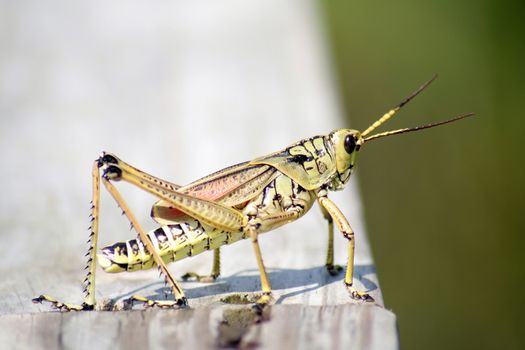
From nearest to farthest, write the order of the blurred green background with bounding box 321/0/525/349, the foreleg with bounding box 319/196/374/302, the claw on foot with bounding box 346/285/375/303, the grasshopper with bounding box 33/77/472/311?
1. the claw on foot with bounding box 346/285/375/303
2. the foreleg with bounding box 319/196/374/302
3. the grasshopper with bounding box 33/77/472/311
4. the blurred green background with bounding box 321/0/525/349

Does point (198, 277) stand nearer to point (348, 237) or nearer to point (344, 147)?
point (348, 237)

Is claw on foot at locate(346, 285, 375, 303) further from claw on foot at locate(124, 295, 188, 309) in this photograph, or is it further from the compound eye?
the compound eye

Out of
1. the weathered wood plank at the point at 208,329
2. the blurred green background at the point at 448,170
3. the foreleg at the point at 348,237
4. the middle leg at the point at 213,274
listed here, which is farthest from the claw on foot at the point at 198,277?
the blurred green background at the point at 448,170

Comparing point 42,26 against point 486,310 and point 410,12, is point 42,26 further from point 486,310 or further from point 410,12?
point 410,12

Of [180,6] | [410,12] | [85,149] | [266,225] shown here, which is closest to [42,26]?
[180,6]

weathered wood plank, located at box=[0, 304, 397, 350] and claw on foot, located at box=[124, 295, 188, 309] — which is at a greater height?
claw on foot, located at box=[124, 295, 188, 309]

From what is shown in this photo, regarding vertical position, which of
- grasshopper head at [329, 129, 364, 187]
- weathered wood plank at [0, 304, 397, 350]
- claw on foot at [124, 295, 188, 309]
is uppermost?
grasshopper head at [329, 129, 364, 187]

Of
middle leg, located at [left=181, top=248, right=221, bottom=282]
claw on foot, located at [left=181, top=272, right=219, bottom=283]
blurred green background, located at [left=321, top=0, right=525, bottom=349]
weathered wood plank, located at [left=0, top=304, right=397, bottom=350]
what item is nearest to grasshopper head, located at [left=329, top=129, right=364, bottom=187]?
middle leg, located at [left=181, top=248, right=221, bottom=282]
